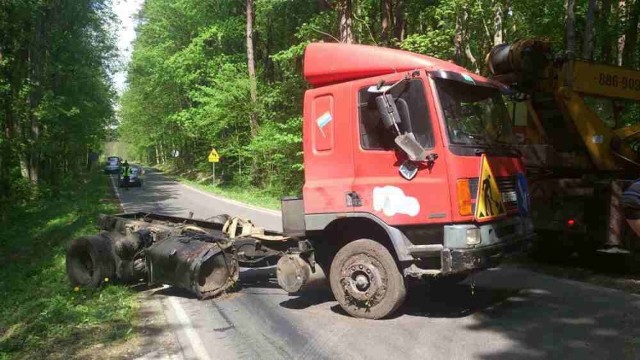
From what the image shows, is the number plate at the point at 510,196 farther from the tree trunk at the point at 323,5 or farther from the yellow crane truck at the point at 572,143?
the tree trunk at the point at 323,5

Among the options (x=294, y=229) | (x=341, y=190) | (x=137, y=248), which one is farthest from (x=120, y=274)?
(x=341, y=190)

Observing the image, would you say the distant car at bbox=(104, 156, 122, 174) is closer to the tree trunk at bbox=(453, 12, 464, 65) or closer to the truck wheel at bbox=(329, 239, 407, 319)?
the tree trunk at bbox=(453, 12, 464, 65)

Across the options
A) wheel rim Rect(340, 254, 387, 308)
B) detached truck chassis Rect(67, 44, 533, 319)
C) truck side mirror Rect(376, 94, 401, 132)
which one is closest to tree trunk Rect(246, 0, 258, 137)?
detached truck chassis Rect(67, 44, 533, 319)

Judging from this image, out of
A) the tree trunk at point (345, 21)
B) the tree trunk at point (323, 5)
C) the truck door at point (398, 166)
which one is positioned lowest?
the truck door at point (398, 166)

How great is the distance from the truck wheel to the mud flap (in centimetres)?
158

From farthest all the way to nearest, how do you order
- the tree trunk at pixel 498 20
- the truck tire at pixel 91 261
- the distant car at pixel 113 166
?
1. the distant car at pixel 113 166
2. the tree trunk at pixel 498 20
3. the truck tire at pixel 91 261

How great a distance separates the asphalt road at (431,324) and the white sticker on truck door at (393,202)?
1223 millimetres

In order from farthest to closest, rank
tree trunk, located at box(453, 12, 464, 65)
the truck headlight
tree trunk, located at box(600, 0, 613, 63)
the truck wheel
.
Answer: tree trunk, located at box(600, 0, 613, 63) → tree trunk, located at box(453, 12, 464, 65) → the truck wheel → the truck headlight

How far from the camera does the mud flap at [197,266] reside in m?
6.69

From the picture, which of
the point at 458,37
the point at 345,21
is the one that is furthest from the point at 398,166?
the point at 345,21

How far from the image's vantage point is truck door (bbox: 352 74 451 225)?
5.38 m

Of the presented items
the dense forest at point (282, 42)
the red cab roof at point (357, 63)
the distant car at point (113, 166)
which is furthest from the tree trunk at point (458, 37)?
the distant car at point (113, 166)

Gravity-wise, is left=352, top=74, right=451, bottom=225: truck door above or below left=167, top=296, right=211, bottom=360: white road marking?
above

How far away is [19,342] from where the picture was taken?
6176 millimetres
